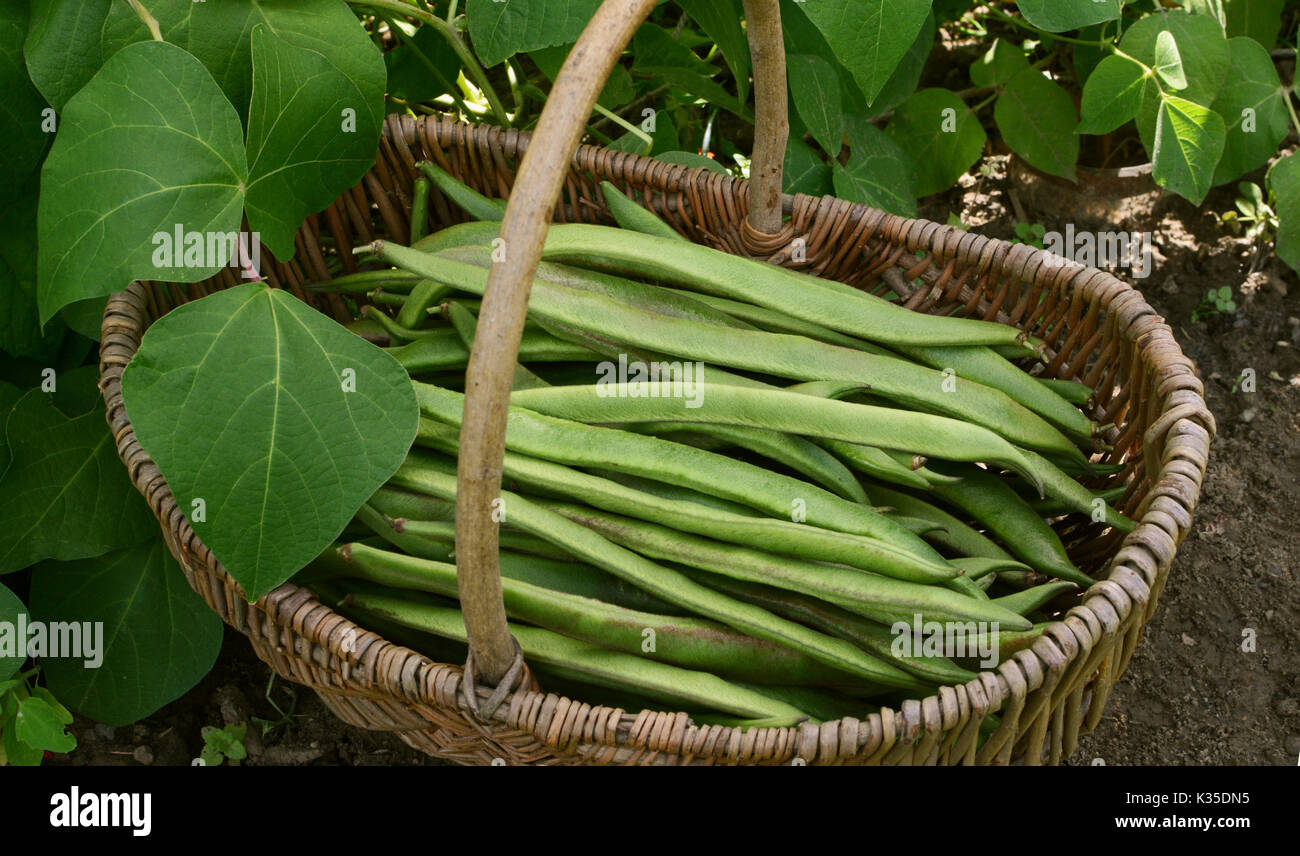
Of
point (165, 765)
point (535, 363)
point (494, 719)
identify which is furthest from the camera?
point (165, 765)

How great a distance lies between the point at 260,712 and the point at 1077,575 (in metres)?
1.33

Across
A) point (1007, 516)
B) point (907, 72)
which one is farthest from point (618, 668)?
point (907, 72)

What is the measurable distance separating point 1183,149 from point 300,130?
1.57m

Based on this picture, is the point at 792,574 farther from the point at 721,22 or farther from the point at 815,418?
the point at 721,22

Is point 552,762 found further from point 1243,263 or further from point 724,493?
point 1243,263

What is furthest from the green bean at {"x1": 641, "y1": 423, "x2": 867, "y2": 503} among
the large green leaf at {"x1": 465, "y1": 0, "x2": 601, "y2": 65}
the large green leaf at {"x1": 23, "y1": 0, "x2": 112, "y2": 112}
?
the large green leaf at {"x1": 23, "y1": 0, "x2": 112, "y2": 112}

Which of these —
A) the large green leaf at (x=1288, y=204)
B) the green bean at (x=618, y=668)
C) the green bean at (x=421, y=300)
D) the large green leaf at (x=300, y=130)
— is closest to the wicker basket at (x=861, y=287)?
the green bean at (x=618, y=668)

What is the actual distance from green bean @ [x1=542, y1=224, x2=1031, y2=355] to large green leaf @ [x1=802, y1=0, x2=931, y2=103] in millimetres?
297

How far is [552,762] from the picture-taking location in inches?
48.5

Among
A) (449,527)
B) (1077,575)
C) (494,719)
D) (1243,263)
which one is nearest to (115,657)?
(449,527)

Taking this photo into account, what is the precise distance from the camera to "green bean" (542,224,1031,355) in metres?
1.55

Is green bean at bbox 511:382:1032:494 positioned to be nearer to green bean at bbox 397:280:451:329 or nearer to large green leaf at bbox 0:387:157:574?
green bean at bbox 397:280:451:329

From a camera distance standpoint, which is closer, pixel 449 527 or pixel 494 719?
pixel 494 719

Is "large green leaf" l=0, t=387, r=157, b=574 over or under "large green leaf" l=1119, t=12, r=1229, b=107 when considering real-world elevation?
under
